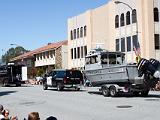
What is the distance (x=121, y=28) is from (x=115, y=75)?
79.3ft

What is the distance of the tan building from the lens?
1795 inches

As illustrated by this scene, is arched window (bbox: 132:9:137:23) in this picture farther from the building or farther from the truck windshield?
the building

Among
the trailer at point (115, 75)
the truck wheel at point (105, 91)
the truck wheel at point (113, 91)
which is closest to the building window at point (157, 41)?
the trailer at point (115, 75)

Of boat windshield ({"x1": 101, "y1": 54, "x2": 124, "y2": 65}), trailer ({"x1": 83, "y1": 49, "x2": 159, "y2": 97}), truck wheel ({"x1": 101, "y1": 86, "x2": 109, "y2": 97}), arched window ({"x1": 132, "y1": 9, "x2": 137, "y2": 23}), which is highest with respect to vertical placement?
arched window ({"x1": 132, "y1": 9, "x2": 137, "y2": 23})

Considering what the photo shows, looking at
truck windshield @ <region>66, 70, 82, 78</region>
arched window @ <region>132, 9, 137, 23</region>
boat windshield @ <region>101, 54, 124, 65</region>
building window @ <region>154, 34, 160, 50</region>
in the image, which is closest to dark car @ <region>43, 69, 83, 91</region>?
truck windshield @ <region>66, 70, 82, 78</region>

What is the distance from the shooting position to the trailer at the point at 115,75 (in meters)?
25.0

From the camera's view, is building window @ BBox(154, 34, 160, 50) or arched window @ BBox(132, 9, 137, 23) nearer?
building window @ BBox(154, 34, 160, 50)

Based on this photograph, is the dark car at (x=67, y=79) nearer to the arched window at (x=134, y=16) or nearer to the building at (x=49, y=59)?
the arched window at (x=134, y=16)

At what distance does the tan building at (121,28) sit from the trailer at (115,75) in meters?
14.3

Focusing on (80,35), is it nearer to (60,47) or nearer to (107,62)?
(60,47)

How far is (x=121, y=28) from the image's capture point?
49688 millimetres

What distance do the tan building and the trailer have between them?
14.3m

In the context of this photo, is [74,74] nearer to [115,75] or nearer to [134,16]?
[115,75]

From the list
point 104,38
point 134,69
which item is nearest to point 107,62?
point 134,69
